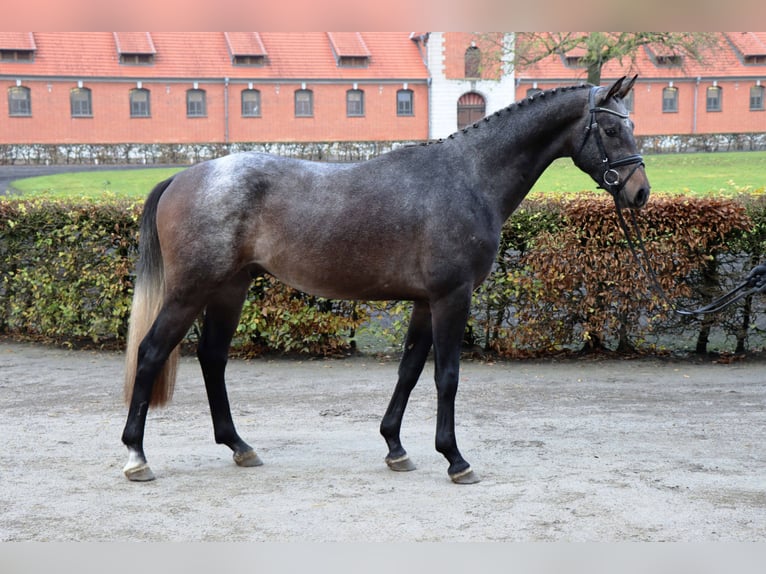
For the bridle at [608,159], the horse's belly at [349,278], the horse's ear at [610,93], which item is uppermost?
the horse's ear at [610,93]

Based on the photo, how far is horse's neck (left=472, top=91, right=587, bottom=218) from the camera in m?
5.09

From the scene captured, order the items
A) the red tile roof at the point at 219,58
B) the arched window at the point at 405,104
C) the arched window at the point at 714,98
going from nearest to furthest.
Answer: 1. the red tile roof at the point at 219,58
2. the arched window at the point at 405,104
3. the arched window at the point at 714,98

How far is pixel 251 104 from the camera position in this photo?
50.5 metres

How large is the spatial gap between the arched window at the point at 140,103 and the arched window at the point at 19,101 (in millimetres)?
5593

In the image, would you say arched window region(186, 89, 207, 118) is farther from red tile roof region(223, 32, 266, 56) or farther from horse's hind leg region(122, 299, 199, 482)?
horse's hind leg region(122, 299, 199, 482)

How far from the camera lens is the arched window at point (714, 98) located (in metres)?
53.2

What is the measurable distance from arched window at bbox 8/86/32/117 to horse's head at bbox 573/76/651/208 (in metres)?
48.4

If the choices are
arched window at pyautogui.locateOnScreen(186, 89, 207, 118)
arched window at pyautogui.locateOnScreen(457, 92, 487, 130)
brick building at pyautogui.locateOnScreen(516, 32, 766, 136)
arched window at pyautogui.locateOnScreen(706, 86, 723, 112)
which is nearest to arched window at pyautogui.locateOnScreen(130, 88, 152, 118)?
arched window at pyautogui.locateOnScreen(186, 89, 207, 118)

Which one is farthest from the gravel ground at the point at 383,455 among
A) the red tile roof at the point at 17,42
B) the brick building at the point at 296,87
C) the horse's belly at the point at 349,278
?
the red tile roof at the point at 17,42

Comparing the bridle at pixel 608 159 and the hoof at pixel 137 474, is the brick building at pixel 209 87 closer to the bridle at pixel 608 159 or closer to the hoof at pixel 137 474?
the hoof at pixel 137 474

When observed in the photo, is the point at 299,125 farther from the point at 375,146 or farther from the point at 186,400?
the point at 186,400

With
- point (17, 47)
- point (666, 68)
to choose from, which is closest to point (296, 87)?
point (17, 47)

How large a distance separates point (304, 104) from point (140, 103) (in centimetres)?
977

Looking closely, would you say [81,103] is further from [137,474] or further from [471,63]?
[137,474]
